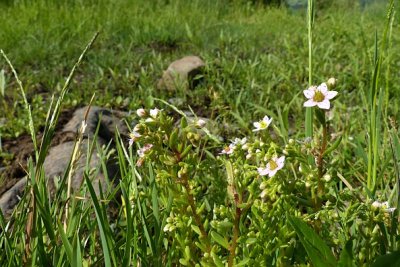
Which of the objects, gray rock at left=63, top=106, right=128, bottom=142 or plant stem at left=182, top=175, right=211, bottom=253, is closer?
plant stem at left=182, top=175, right=211, bottom=253

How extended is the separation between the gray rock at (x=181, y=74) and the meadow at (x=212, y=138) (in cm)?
8

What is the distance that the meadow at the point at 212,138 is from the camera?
102 centimetres

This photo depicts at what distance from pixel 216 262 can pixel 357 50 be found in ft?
11.9

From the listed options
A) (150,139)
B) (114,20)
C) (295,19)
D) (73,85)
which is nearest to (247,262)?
(150,139)

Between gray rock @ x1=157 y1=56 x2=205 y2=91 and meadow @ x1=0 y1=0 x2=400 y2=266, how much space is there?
0.08 m

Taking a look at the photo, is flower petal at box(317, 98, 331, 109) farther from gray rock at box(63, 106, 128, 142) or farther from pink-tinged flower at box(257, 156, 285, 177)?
gray rock at box(63, 106, 128, 142)

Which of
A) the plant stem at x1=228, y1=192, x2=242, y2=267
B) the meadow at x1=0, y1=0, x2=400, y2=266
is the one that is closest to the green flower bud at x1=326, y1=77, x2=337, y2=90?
the meadow at x1=0, y1=0, x2=400, y2=266

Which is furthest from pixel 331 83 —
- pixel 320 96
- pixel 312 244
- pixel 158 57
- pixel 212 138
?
pixel 158 57

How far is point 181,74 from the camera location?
147 inches

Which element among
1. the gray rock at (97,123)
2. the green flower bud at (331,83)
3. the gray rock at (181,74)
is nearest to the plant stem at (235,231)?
the green flower bud at (331,83)

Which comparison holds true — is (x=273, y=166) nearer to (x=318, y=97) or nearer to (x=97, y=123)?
(x=318, y=97)

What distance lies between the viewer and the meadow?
102 cm

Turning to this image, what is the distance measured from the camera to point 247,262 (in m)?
0.96

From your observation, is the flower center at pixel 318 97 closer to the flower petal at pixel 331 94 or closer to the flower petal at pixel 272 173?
the flower petal at pixel 331 94
